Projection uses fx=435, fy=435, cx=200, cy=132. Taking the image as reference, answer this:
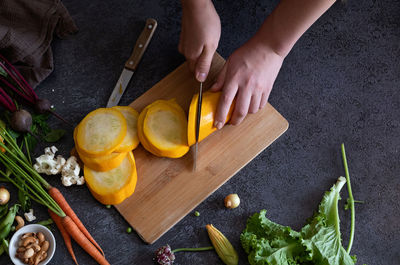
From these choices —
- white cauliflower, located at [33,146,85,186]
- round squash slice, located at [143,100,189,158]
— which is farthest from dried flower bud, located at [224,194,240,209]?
white cauliflower, located at [33,146,85,186]

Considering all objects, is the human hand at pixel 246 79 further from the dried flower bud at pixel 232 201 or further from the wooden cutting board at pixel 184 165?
the dried flower bud at pixel 232 201

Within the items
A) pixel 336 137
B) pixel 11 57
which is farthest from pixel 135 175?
pixel 336 137

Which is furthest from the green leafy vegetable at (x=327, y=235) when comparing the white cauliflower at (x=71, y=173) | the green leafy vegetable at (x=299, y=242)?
the white cauliflower at (x=71, y=173)

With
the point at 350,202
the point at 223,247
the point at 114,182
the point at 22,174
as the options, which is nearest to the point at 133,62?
the point at 114,182

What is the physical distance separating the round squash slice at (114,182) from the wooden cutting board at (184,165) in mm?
59

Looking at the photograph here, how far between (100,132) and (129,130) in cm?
13

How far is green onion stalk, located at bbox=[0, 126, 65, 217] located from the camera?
192 centimetres

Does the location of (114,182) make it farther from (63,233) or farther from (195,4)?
(195,4)

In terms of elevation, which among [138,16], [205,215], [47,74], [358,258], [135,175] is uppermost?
[138,16]

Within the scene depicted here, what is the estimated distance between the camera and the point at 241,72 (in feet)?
6.41

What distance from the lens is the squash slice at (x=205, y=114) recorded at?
1.89 metres

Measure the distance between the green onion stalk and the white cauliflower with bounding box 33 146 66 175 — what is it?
1.1 inches

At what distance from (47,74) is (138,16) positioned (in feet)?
1.79

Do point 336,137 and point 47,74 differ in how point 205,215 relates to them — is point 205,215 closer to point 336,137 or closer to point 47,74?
point 336,137
